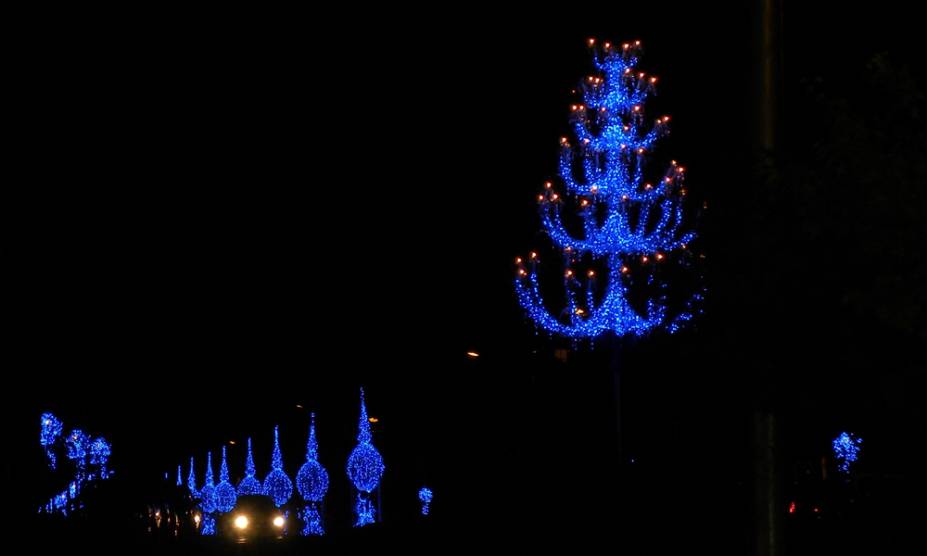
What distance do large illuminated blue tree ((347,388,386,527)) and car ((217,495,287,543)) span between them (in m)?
4.58

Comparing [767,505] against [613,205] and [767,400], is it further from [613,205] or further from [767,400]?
[613,205]

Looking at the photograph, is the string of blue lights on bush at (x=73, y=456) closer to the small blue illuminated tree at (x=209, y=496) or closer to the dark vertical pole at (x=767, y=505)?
the dark vertical pole at (x=767, y=505)

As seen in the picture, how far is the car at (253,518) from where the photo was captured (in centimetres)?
3269

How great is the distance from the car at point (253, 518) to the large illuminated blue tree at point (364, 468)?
15.0 ft

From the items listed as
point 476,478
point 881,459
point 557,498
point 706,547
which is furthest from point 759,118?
point 476,478

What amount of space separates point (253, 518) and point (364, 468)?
23.1 ft

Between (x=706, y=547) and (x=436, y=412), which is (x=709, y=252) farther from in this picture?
(x=436, y=412)

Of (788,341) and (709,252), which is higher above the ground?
(709,252)

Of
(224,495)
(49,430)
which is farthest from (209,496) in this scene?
(49,430)

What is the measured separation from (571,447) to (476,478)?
317 centimetres

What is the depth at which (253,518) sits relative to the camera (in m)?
32.9

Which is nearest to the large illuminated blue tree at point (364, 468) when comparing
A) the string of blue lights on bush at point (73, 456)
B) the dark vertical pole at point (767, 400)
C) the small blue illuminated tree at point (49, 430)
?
the string of blue lights on bush at point (73, 456)

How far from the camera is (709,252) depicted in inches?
366

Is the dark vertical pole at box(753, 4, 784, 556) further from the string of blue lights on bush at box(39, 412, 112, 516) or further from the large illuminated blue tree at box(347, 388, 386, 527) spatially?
the large illuminated blue tree at box(347, 388, 386, 527)
